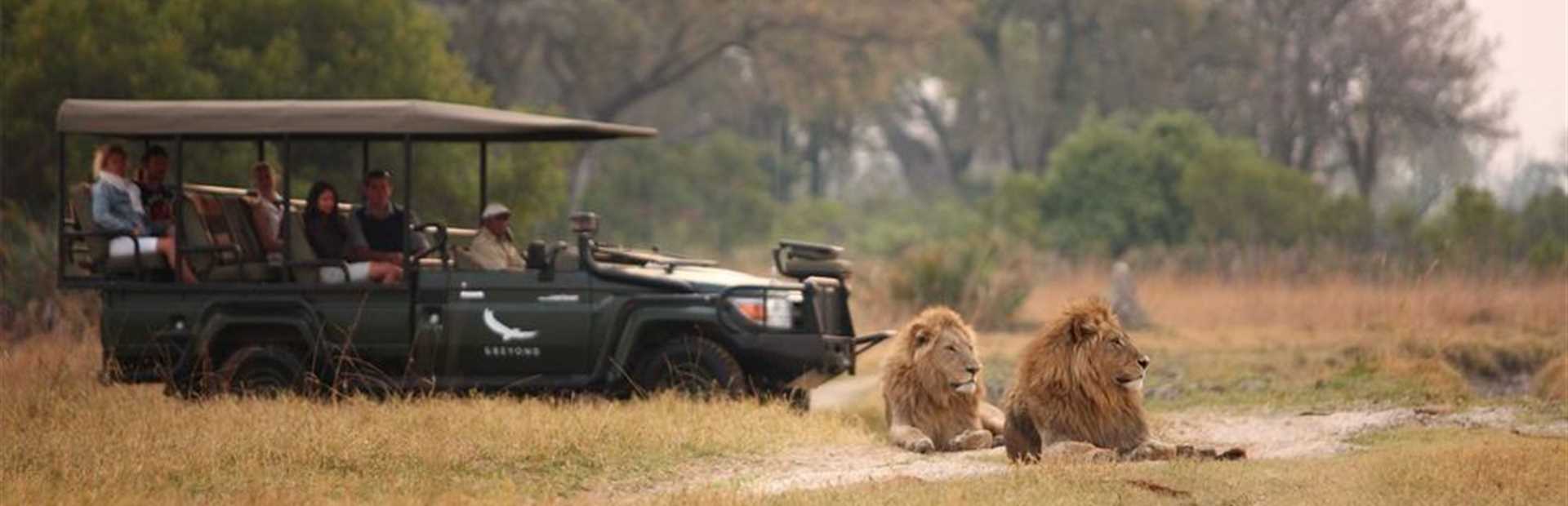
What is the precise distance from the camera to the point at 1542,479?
12445 mm

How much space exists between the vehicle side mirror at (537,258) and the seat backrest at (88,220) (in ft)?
8.07

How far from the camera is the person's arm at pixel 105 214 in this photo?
16.3 metres

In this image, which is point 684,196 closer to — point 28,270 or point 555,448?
point 28,270

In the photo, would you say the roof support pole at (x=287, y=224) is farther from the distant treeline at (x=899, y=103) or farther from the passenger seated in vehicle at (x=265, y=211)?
the distant treeline at (x=899, y=103)

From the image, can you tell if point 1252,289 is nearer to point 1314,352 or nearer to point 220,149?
point 1314,352

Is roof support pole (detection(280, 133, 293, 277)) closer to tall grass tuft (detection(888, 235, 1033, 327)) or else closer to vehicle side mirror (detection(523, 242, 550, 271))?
vehicle side mirror (detection(523, 242, 550, 271))

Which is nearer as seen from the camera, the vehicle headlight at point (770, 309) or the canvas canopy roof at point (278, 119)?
the canvas canopy roof at point (278, 119)

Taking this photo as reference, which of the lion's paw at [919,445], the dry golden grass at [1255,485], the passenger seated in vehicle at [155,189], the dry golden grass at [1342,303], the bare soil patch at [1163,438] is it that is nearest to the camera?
the dry golden grass at [1255,485]

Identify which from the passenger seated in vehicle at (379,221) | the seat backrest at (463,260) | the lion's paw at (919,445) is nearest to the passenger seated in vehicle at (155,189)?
the passenger seated in vehicle at (379,221)

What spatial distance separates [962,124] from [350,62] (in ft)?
138

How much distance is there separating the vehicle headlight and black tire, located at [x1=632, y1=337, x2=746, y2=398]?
28cm

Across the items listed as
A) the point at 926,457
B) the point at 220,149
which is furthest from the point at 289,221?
the point at 220,149

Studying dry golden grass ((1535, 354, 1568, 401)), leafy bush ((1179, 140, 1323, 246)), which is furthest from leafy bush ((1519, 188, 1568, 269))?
dry golden grass ((1535, 354, 1568, 401))

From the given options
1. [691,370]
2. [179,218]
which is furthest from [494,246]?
[179,218]
